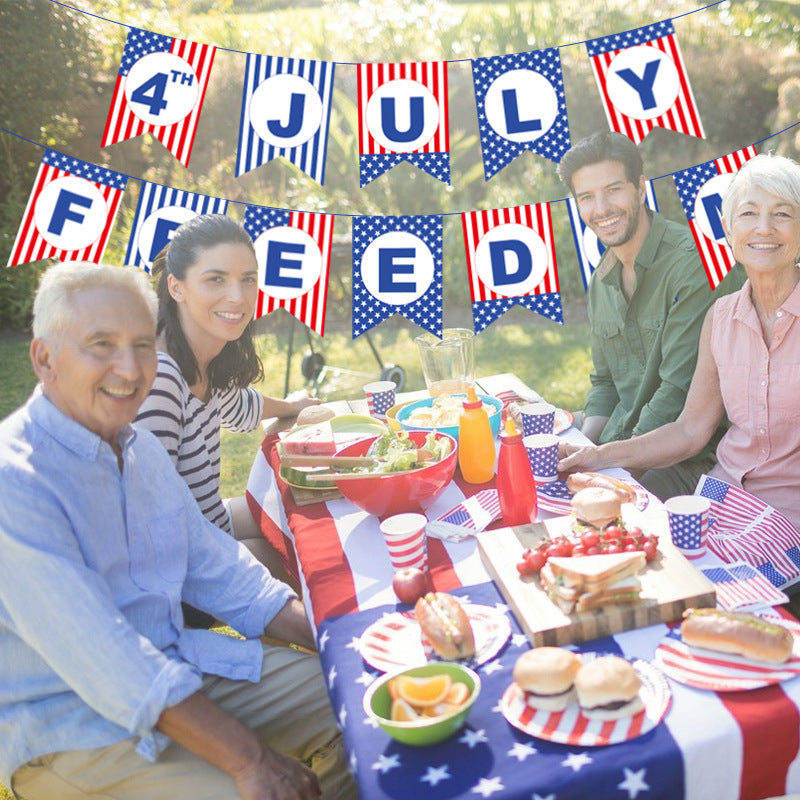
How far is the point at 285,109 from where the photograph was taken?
3.63m

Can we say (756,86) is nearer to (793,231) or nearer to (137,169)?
(137,169)

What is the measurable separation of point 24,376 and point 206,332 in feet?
14.5

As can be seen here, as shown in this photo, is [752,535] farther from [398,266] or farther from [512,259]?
[398,266]

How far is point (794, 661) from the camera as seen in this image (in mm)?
A: 1524

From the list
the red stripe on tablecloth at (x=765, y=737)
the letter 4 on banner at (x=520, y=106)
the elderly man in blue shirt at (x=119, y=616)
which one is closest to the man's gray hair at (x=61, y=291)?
the elderly man in blue shirt at (x=119, y=616)

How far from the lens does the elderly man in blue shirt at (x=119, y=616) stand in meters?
1.73

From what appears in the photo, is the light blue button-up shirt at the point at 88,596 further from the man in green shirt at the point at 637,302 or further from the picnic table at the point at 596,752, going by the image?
the man in green shirt at the point at 637,302

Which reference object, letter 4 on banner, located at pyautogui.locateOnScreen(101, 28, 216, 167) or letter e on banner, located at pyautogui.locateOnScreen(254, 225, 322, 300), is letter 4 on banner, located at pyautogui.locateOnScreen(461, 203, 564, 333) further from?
letter 4 on banner, located at pyautogui.locateOnScreen(101, 28, 216, 167)

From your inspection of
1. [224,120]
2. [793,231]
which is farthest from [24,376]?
[793,231]

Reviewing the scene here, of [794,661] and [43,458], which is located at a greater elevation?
[43,458]

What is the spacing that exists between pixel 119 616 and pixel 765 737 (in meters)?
1.30

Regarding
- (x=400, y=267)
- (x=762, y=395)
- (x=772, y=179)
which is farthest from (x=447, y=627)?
(x=400, y=267)

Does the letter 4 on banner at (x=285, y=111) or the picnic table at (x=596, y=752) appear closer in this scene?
the picnic table at (x=596, y=752)

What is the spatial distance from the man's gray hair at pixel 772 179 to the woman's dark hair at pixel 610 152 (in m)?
0.81
